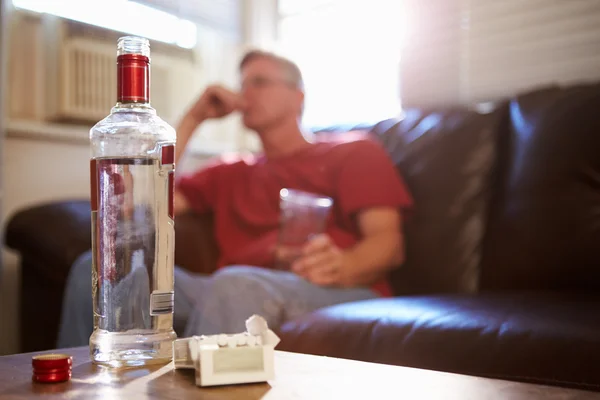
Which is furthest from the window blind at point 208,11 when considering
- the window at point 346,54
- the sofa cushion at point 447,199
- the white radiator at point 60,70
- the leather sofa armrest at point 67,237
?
the sofa cushion at point 447,199

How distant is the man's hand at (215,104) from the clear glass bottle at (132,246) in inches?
42.9

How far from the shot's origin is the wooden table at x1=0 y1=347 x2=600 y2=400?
22.7 inches

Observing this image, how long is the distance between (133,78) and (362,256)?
3.18 feet

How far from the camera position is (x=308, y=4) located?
283cm

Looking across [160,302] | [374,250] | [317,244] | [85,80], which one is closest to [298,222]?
[317,244]

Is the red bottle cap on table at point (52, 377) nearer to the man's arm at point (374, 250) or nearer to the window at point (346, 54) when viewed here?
the man's arm at point (374, 250)

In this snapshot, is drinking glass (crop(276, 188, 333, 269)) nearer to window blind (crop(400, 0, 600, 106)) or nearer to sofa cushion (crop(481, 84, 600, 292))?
sofa cushion (crop(481, 84, 600, 292))

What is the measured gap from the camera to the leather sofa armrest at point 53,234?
162 cm

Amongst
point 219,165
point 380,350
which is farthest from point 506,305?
point 219,165

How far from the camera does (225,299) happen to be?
1.34 metres

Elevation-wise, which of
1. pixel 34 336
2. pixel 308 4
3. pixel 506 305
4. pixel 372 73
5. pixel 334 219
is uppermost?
pixel 308 4

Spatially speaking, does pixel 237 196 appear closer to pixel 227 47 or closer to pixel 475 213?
pixel 475 213

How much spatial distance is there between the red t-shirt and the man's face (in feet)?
0.38

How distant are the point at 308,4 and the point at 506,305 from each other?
191 centimetres
